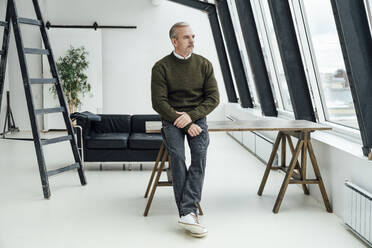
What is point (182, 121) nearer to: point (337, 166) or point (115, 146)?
point (337, 166)

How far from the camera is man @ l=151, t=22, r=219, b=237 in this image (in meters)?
4.16

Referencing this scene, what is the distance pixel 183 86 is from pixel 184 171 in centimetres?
76

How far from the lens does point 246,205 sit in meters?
5.01

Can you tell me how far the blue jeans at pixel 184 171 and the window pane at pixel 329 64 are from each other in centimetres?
183

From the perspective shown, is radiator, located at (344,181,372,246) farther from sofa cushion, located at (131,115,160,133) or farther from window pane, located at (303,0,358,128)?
sofa cushion, located at (131,115,160,133)

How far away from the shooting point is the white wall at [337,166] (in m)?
4.03

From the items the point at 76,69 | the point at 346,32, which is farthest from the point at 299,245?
the point at 76,69

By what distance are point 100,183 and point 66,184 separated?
1.40 ft

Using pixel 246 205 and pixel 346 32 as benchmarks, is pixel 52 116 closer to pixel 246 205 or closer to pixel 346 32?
pixel 246 205

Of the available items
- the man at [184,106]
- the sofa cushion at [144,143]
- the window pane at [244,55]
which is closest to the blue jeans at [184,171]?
the man at [184,106]

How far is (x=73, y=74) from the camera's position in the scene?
11.9 m

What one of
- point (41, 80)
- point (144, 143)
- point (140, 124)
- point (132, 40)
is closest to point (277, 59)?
point (140, 124)

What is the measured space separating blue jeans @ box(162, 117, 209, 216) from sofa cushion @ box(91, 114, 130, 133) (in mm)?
3358

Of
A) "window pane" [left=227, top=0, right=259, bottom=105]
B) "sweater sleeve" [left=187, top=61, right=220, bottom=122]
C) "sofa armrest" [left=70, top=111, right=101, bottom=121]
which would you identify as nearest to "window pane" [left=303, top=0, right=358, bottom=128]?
"sweater sleeve" [left=187, top=61, right=220, bottom=122]
